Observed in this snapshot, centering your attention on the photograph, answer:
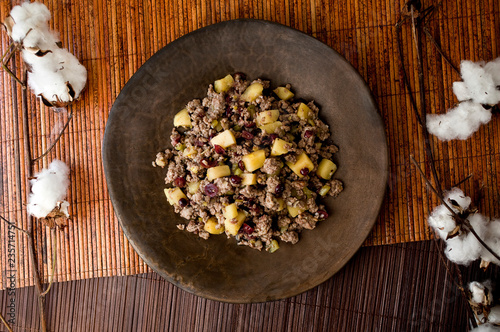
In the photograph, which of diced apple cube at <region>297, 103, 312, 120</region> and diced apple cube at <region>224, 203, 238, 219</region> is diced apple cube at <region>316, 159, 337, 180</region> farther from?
diced apple cube at <region>224, 203, 238, 219</region>

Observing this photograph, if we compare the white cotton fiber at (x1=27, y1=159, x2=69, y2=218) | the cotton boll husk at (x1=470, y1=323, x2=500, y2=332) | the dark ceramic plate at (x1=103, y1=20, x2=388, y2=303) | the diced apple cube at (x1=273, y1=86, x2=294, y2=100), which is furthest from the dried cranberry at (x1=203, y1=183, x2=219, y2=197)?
the cotton boll husk at (x1=470, y1=323, x2=500, y2=332)

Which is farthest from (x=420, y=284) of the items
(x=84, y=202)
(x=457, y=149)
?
(x=84, y=202)

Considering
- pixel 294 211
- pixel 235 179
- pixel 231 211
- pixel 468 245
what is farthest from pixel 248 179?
pixel 468 245

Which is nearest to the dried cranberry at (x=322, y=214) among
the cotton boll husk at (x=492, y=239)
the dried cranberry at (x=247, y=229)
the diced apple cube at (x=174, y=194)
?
the dried cranberry at (x=247, y=229)

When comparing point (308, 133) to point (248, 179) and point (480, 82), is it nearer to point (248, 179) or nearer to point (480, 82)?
point (248, 179)

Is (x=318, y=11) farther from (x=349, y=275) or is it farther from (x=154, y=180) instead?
(x=349, y=275)
